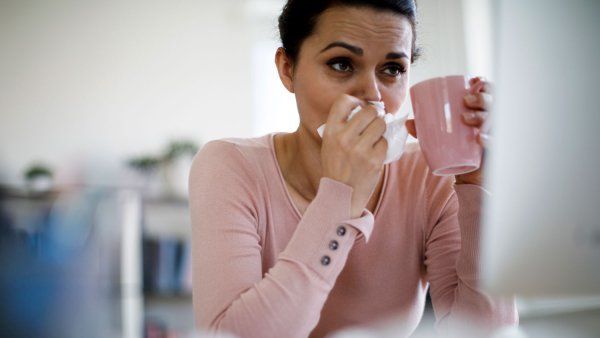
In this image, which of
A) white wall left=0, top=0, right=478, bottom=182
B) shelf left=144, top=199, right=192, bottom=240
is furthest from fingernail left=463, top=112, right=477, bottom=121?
shelf left=144, top=199, right=192, bottom=240

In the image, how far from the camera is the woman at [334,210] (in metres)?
0.72

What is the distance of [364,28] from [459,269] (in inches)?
18.3

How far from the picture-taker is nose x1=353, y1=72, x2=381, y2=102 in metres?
0.88

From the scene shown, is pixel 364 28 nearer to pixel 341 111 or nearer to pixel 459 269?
pixel 341 111

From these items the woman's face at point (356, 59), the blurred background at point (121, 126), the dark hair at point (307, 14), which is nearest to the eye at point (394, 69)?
the woman's face at point (356, 59)

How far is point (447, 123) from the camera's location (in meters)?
0.72

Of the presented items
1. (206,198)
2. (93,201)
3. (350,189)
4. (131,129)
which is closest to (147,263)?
(93,201)

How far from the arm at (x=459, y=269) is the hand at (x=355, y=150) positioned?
7.5 inches

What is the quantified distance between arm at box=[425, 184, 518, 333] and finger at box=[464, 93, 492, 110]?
0.63 feet

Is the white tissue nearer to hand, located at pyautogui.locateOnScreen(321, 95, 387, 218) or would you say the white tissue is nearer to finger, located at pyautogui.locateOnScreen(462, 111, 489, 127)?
hand, located at pyautogui.locateOnScreen(321, 95, 387, 218)

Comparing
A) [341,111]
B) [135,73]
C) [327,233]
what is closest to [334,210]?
[327,233]

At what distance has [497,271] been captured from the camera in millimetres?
438

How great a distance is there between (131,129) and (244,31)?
4.01 ft

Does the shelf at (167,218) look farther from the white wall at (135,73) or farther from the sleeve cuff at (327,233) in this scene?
the sleeve cuff at (327,233)
